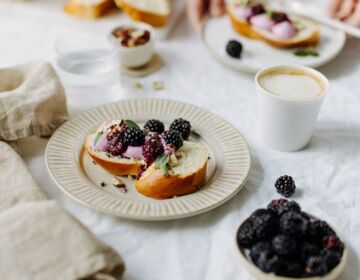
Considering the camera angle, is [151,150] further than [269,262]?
Yes

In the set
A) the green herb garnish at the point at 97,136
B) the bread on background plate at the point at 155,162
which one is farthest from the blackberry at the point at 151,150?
the green herb garnish at the point at 97,136

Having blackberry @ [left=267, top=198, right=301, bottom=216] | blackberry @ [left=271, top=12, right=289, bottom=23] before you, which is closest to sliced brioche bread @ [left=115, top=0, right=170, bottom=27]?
blackberry @ [left=271, top=12, right=289, bottom=23]

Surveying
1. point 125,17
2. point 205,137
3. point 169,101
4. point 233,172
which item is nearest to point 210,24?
point 125,17

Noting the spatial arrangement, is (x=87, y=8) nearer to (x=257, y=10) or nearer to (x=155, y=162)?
(x=257, y=10)

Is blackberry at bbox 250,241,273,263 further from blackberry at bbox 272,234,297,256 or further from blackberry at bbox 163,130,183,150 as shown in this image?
blackberry at bbox 163,130,183,150

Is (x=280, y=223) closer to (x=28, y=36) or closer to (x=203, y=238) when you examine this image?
(x=203, y=238)

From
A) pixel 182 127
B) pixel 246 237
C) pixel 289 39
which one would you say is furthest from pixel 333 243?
pixel 289 39
